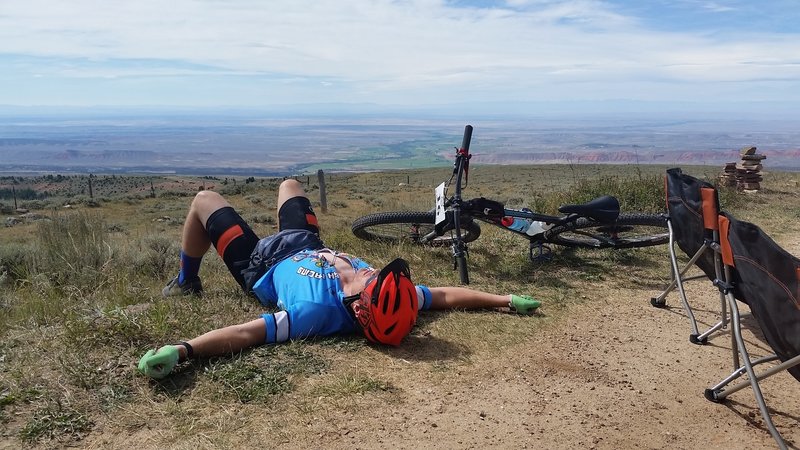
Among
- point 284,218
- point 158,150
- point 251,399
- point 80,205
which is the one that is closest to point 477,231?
point 284,218

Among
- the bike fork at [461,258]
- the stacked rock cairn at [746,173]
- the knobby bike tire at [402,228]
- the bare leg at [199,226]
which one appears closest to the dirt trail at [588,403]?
the bike fork at [461,258]

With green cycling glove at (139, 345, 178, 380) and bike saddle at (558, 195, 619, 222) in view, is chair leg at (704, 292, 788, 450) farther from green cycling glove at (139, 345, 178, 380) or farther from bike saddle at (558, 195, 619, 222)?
green cycling glove at (139, 345, 178, 380)

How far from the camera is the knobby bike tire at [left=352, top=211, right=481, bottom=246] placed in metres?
5.76

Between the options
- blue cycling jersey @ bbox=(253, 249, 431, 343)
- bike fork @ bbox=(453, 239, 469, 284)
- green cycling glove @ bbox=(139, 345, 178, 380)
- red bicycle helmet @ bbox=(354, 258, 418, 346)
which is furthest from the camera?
bike fork @ bbox=(453, 239, 469, 284)

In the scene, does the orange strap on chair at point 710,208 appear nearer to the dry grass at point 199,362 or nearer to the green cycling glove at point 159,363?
the dry grass at point 199,362

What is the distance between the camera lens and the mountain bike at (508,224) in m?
5.14

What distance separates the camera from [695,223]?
3416 mm

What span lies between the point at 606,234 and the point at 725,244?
2.97 meters

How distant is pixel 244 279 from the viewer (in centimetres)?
390

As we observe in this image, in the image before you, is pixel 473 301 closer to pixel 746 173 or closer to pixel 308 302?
pixel 308 302

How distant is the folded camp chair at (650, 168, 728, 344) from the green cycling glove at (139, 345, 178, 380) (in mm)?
2889

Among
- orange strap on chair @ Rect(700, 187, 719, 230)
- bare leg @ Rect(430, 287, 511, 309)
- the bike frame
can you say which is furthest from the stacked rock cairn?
orange strap on chair @ Rect(700, 187, 719, 230)

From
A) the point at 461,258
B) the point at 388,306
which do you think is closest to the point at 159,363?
the point at 388,306

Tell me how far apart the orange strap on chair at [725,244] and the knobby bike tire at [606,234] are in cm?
244
